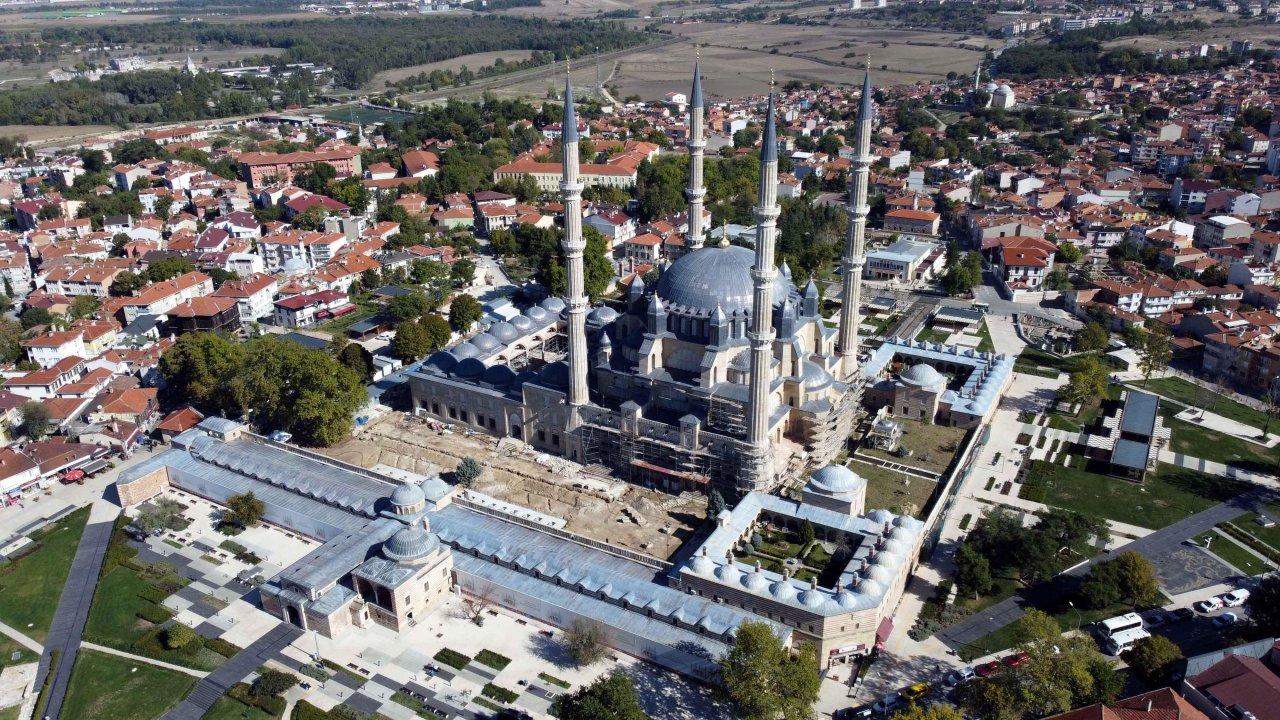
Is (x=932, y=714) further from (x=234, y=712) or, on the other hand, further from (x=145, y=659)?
(x=145, y=659)

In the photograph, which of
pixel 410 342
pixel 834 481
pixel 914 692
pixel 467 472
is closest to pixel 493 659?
pixel 467 472

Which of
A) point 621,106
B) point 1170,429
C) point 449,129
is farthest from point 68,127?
point 1170,429

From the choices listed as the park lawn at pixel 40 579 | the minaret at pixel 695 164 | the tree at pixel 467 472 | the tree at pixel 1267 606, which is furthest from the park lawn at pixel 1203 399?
the park lawn at pixel 40 579

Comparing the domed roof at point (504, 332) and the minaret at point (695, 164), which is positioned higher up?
the minaret at point (695, 164)

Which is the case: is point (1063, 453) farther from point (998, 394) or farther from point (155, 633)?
point (155, 633)

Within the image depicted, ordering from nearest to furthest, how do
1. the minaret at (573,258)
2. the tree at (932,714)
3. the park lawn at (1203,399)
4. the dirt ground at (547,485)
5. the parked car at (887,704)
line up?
the tree at (932,714), the parked car at (887,704), the dirt ground at (547,485), the minaret at (573,258), the park lawn at (1203,399)

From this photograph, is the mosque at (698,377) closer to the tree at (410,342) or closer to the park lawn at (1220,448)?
the tree at (410,342)
